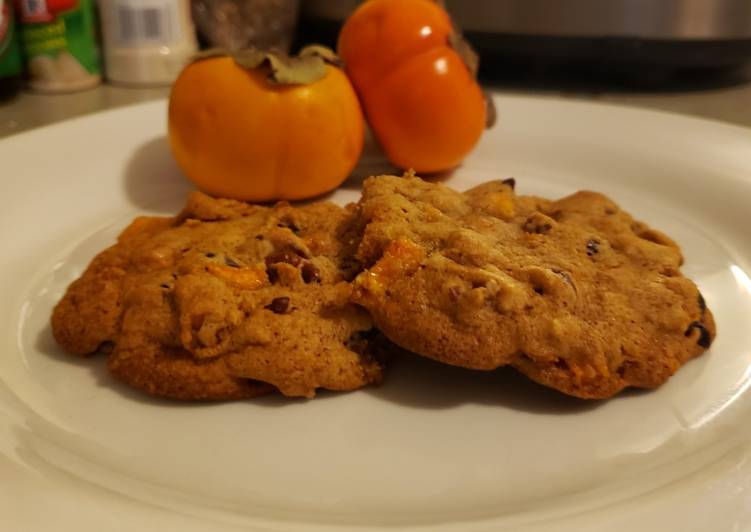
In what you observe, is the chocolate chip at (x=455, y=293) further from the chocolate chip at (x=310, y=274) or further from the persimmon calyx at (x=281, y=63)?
the persimmon calyx at (x=281, y=63)

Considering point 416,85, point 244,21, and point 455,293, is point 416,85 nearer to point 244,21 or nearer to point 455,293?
point 455,293

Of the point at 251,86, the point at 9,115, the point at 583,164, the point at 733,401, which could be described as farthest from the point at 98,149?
the point at 733,401

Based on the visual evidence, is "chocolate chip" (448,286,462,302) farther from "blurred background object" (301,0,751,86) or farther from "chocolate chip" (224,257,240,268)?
"blurred background object" (301,0,751,86)

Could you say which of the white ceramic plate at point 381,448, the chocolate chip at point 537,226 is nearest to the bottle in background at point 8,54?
the white ceramic plate at point 381,448

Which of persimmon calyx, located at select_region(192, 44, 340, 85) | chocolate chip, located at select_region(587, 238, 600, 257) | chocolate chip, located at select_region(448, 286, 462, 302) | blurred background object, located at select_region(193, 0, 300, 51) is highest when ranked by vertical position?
persimmon calyx, located at select_region(192, 44, 340, 85)

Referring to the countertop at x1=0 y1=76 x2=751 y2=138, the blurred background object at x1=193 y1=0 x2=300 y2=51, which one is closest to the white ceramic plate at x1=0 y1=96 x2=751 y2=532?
the countertop at x1=0 y1=76 x2=751 y2=138
